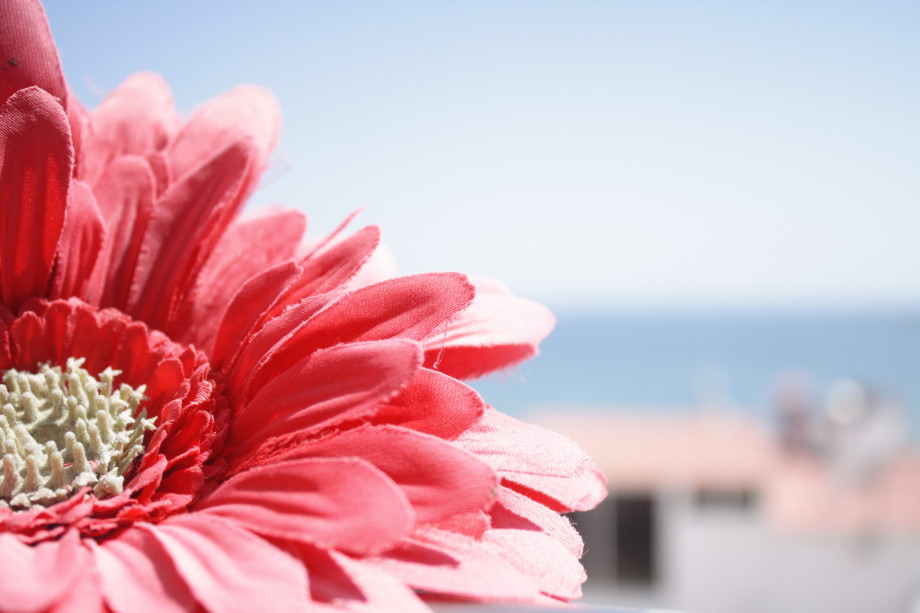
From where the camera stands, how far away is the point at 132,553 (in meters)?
0.20

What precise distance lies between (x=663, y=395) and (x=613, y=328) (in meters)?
10.4

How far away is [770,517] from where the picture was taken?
323 centimetres

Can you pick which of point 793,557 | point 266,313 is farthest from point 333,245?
point 793,557

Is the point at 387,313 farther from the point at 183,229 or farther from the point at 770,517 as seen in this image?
the point at 770,517

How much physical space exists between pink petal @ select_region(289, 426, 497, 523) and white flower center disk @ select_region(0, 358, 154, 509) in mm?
76

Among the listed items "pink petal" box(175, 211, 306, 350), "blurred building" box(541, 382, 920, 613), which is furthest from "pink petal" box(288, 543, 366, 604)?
"blurred building" box(541, 382, 920, 613)

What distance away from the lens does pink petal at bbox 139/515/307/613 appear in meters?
0.17

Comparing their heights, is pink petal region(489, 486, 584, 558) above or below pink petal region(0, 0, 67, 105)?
below

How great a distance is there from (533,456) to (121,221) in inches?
6.5

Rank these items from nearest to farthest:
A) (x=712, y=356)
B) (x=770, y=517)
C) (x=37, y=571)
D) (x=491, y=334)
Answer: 1. (x=37, y=571)
2. (x=491, y=334)
3. (x=770, y=517)
4. (x=712, y=356)

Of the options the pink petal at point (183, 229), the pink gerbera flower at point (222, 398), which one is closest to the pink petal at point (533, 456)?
the pink gerbera flower at point (222, 398)

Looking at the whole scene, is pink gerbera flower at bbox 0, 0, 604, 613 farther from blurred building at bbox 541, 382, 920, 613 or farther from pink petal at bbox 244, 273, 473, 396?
blurred building at bbox 541, 382, 920, 613

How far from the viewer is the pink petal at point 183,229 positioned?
11.6 inches

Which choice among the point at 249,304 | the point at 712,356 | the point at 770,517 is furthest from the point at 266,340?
the point at 712,356
